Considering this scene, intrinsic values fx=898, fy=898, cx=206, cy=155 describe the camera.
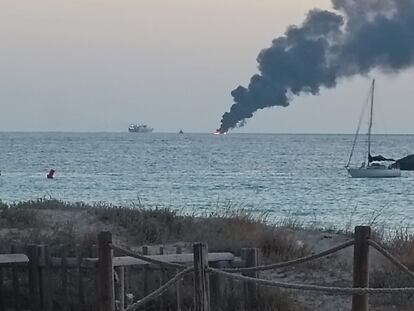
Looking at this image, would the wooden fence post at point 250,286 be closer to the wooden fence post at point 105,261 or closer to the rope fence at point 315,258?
the rope fence at point 315,258

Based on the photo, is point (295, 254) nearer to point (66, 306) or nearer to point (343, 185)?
point (66, 306)

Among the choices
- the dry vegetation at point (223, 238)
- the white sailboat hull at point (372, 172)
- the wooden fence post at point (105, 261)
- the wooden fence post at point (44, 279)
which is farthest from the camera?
the white sailboat hull at point (372, 172)

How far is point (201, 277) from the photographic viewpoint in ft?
25.2

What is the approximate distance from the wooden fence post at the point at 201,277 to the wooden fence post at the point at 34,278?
2.92 metres

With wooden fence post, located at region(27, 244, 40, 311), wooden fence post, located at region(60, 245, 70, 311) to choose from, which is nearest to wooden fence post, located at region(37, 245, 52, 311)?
wooden fence post, located at region(27, 244, 40, 311)

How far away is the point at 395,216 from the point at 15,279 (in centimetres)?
2140

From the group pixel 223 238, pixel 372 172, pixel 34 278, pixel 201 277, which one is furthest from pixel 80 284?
pixel 372 172

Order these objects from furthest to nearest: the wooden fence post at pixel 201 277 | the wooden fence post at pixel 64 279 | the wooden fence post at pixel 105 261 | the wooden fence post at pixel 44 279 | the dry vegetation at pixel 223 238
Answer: the dry vegetation at pixel 223 238, the wooden fence post at pixel 44 279, the wooden fence post at pixel 64 279, the wooden fence post at pixel 105 261, the wooden fence post at pixel 201 277

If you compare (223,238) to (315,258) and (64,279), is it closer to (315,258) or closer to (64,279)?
(64,279)

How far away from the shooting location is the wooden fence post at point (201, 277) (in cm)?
755

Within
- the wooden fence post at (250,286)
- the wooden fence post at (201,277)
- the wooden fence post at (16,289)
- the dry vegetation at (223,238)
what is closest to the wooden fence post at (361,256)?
the wooden fence post at (201,277)

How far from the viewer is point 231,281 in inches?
409

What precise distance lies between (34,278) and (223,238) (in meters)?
4.10

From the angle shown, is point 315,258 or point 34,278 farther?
point 34,278
